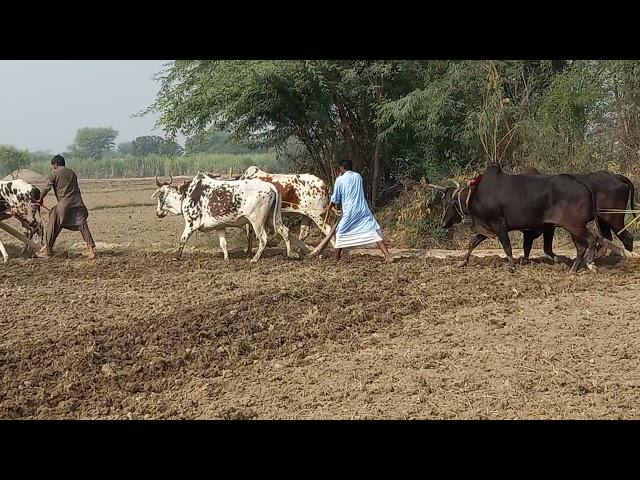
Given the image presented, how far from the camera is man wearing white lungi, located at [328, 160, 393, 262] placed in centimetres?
1145

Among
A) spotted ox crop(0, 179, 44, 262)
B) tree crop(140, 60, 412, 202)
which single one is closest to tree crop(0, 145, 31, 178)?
tree crop(140, 60, 412, 202)

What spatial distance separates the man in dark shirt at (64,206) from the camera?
12094 millimetres

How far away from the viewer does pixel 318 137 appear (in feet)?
56.6

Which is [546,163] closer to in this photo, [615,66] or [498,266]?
[615,66]

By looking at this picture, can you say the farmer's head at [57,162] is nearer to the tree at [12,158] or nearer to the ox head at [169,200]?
the ox head at [169,200]

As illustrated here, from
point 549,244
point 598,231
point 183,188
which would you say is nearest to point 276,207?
point 183,188

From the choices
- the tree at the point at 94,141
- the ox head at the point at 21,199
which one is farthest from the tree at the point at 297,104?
the tree at the point at 94,141

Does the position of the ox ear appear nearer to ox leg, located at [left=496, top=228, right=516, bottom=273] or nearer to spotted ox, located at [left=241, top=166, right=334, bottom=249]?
spotted ox, located at [left=241, top=166, right=334, bottom=249]

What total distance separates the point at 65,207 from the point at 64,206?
0.9 inches

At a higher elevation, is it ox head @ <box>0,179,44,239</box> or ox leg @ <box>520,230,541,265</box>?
ox head @ <box>0,179,44,239</box>

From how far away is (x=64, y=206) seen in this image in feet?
39.6

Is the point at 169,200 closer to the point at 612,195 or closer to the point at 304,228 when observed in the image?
the point at 304,228

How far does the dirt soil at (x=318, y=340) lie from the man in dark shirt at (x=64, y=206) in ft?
3.20

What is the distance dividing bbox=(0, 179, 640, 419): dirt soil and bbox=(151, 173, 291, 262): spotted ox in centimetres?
71
